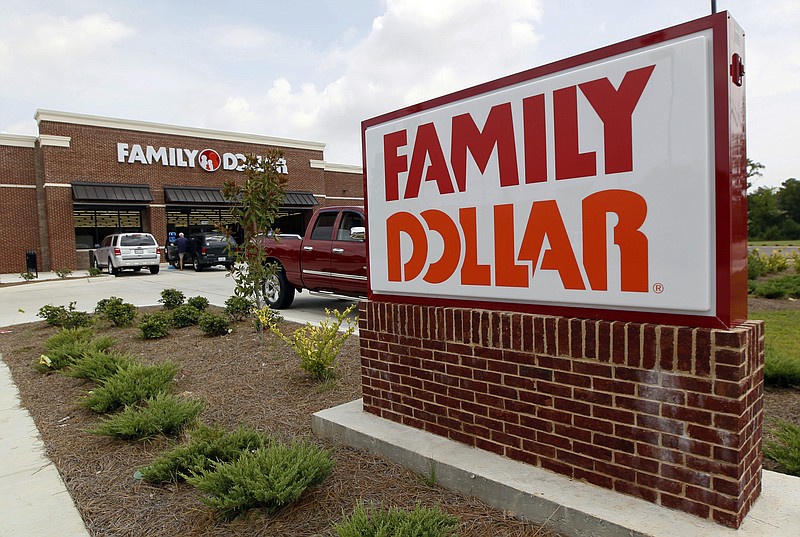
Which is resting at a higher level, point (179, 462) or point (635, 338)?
point (635, 338)

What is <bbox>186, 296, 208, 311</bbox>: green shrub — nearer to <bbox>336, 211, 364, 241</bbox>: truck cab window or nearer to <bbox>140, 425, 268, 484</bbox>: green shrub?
<bbox>336, 211, 364, 241</bbox>: truck cab window

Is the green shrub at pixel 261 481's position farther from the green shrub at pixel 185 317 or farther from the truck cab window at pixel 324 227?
the truck cab window at pixel 324 227

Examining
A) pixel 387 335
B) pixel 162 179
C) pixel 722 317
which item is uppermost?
pixel 162 179

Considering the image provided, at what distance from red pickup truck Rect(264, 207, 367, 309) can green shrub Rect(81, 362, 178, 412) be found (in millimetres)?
4385

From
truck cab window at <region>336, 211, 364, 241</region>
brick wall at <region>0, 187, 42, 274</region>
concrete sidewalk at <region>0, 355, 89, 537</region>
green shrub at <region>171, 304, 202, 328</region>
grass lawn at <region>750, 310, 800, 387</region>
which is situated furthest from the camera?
brick wall at <region>0, 187, 42, 274</region>

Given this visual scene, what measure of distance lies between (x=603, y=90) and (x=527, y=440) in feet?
6.30

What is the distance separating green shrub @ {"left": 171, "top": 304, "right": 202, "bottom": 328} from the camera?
857cm

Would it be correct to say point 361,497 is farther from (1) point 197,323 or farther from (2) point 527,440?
(1) point 197,323

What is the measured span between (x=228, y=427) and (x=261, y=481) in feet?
5.21

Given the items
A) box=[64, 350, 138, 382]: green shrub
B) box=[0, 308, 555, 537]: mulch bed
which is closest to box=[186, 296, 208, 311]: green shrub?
box=[0, 308, 555, 537]: mulch bed

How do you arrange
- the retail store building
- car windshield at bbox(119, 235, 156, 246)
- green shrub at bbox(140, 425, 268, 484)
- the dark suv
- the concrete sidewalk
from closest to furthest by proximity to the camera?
the concrete sidewalk, green shrub at bbox(140, 425, 268, 484), car windshield at bbox(119, 235, 156, 246), the dark suv, the retail store building

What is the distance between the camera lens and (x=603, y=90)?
2.65 metres

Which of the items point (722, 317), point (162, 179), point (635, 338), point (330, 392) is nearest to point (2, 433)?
point (330, 392)

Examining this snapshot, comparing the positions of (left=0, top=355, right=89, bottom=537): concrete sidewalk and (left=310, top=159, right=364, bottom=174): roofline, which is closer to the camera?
(left=0, top=355, right=89, bottom=537): concrete sidewalk
